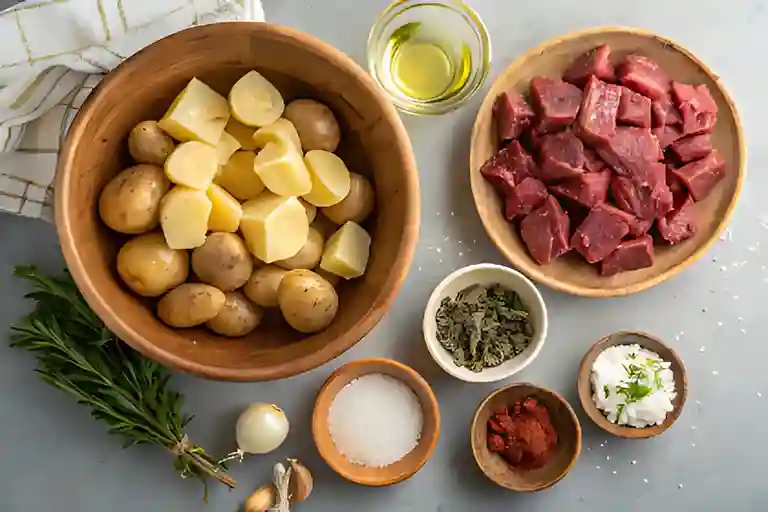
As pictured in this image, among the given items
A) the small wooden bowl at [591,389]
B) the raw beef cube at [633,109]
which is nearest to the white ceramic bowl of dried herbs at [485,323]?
the small wooden bowl at [591,389]

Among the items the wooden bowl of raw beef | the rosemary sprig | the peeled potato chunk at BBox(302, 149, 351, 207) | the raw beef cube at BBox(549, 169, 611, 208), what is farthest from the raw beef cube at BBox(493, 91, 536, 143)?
the rosemary sprig

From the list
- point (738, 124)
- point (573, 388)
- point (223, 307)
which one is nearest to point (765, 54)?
point (738, 124)

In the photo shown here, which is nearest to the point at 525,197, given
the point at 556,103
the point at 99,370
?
the point at 556,103

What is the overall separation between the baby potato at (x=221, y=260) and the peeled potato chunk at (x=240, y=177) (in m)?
0.07

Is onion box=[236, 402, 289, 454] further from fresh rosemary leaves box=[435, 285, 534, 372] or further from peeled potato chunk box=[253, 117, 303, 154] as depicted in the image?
peeled potato chunk box=[253, 117, 303, 154]

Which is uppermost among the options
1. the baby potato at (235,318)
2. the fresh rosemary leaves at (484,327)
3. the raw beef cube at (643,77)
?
the raw beef cube at (643,77)

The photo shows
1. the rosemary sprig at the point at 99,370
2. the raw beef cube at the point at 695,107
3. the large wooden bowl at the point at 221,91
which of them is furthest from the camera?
the raw beef cube at the point at 695,107

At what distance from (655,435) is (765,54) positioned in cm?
73

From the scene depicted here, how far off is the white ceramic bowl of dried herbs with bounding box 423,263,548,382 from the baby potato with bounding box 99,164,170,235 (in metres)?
0.50

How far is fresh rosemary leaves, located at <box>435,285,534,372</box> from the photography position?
4.96 ft

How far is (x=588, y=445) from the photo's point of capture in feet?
5.27

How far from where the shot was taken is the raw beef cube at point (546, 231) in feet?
4.91

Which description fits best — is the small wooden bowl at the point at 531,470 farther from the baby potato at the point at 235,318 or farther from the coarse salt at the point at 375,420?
the baby potato at the point at 235,318

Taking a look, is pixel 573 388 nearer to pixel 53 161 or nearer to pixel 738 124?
pixel 738 124
